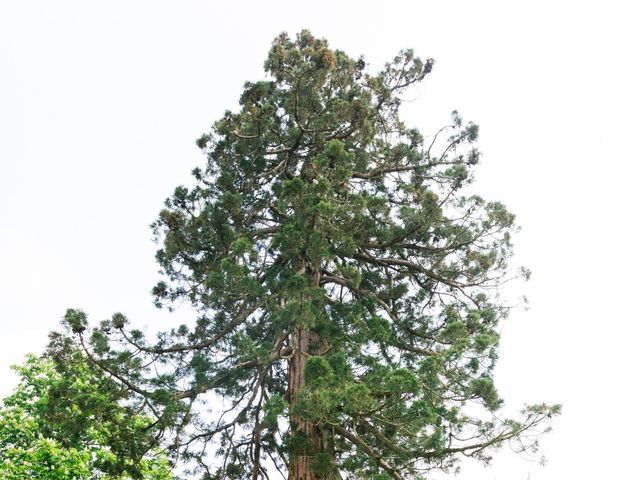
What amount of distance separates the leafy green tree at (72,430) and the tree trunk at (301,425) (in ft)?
5.65

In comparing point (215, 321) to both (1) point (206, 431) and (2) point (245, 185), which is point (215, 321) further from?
(2) point (245, 185)

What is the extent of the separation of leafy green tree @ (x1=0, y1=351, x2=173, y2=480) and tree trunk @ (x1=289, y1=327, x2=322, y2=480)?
1.72 metres

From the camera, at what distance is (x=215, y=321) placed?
8.33 metres

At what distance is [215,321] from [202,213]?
1.78 metres

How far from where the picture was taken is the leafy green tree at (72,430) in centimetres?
635

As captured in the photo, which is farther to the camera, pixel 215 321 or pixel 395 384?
pixel 215 321

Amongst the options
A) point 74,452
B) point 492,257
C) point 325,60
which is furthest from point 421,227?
point 74,452

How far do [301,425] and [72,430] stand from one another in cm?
261

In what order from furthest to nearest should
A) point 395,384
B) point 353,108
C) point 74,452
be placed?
point 74,452 → point 353,108 → point 395,384

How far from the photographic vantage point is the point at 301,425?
6684 mm

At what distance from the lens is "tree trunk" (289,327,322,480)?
624 centimetres

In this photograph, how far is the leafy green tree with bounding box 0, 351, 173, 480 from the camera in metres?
6.35

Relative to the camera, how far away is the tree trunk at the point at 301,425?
20.5 ft

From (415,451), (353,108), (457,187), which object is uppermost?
(353,108)
